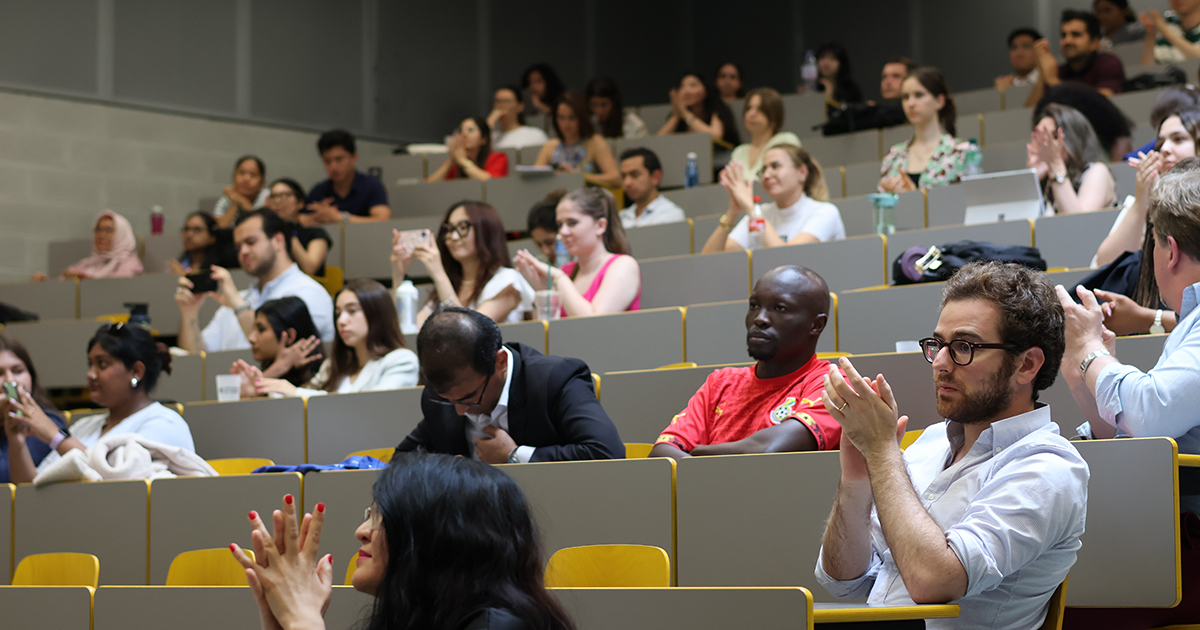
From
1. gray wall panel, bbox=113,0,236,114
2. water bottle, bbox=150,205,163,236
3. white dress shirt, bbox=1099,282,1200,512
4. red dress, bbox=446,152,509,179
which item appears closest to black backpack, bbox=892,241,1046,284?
white dress shirt, bbox=1099,282,1200,512

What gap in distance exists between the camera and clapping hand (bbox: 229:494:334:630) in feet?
4.70

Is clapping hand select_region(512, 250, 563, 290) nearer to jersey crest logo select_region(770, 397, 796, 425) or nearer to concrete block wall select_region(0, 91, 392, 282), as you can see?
jersey crest logo select_region(770, 397, 796, 425)

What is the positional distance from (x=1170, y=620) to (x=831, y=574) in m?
0.57

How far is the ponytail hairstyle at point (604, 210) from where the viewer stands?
3910 mm

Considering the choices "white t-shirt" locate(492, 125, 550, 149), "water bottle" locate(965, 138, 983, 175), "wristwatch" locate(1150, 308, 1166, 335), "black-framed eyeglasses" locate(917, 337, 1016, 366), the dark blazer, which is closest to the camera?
"black-framed eyeglasses" locate(917, 337, 1016, 366)

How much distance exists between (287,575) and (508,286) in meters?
2.55

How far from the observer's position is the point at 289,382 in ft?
13.0

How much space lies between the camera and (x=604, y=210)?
3941 millimetres

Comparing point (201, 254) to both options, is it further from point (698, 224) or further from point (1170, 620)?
point (1170, 620)

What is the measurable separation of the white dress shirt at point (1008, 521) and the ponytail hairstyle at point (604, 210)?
7.69 feet

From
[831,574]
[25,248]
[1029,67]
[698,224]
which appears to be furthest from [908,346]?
[25,248]

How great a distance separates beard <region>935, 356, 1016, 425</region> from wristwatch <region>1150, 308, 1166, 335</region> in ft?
2.74

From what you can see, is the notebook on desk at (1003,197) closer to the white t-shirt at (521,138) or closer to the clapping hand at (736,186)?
the clapping hand at (736,186)

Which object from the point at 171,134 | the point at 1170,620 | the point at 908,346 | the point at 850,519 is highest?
the point at 171,134
